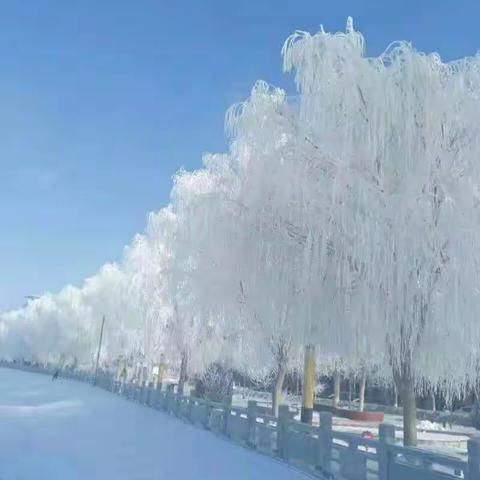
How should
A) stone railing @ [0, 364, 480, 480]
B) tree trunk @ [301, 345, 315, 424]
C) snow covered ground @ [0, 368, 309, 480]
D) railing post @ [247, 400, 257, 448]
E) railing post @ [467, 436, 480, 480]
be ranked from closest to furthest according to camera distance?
railing post @ [467, 436, 480, 480] < stone railing @ [0, 364, 480, 480] < snow covered ground @ [0, 368, 309, 480] < railing post @ [247, 400, 257, 448] < tree trunk @ [301, 345, 315, 424]

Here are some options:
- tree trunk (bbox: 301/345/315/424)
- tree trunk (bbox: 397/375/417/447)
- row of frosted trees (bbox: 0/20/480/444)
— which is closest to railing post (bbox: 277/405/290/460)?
row of frosted trees (bbox: 0/20/480/444)

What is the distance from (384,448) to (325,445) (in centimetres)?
162

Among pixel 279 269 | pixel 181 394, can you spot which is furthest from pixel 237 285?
pixel 181 394

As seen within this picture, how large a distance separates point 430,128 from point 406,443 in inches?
197

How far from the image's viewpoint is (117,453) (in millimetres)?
10602

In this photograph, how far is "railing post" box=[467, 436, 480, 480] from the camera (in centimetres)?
606

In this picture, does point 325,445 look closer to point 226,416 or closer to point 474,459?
point 474,459

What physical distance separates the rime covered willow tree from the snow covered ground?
2.81 meters

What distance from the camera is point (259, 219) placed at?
10.8 metres

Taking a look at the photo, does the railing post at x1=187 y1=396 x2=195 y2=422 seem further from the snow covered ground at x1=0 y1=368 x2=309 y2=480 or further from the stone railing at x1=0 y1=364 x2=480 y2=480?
the stone railing at x1=0 y1=364 x2=480 y2=480

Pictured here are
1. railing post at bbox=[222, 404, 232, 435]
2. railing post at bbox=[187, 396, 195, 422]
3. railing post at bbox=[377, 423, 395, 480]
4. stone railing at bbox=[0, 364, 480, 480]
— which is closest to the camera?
stone railing at bbox=[0, 364, 480, 480]

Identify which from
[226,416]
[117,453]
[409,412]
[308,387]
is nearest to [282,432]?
[409,412]

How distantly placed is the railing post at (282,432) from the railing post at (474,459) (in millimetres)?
4925

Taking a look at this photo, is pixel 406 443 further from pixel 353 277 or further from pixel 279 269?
pixel 279 269
